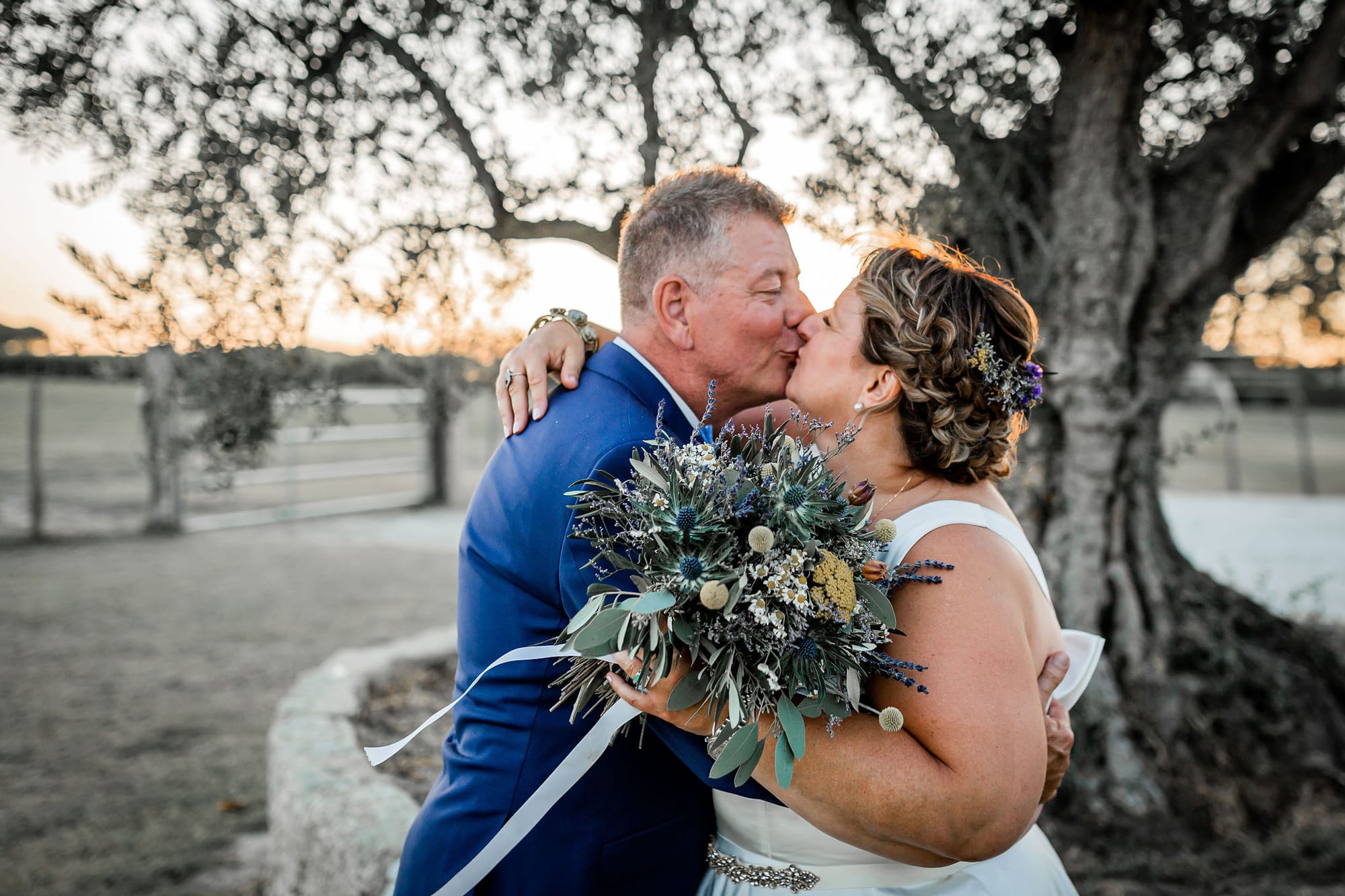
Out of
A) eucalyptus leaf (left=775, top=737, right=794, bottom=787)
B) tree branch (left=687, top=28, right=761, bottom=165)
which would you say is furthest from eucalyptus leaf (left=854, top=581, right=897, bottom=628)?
tree branch (left=687, top=28, right=761, bottom=165)

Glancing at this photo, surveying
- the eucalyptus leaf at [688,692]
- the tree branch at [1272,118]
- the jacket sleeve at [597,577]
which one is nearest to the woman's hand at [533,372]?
the jacket sleeve at [597,577]

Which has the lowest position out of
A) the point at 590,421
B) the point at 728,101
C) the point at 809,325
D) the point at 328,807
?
the point at 328,807

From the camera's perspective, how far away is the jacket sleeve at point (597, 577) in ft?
5.76

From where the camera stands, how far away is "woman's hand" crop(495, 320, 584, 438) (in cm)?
220

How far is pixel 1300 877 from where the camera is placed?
12.5 ft

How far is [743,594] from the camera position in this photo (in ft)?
4.87

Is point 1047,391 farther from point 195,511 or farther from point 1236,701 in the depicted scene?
point 195,511

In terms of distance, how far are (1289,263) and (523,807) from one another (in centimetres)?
725

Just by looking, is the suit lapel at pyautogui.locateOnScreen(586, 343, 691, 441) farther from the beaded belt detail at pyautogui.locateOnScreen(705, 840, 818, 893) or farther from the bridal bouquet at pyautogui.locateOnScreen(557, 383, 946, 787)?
the beaded belt detail at pyautogui.locateOnScreen(705, 840, 818, 893)

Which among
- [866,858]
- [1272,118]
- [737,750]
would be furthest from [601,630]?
[1272,118]

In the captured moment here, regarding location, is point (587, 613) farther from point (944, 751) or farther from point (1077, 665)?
point (1077, 665)

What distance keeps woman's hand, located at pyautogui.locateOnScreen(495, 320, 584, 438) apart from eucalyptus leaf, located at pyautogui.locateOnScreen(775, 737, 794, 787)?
981 mm

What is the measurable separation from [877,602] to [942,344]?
730 millimetres

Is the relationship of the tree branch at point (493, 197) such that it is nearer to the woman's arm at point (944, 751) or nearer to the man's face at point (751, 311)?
the man's face at point (751, 311)
